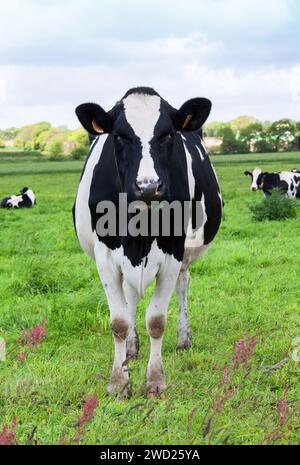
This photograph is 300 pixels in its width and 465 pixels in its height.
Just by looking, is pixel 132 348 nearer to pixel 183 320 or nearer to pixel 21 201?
pixel 183 320

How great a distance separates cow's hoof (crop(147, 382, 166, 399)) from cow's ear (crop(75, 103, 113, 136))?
1875mm

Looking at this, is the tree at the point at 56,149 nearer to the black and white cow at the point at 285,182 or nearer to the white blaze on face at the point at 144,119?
the black and white cow at the point at 285,182

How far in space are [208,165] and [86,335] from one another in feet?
6.77

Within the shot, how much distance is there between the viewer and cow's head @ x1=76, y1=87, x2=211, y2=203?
382 centimetres

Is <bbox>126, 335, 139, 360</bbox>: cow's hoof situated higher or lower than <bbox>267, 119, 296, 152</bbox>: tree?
lower

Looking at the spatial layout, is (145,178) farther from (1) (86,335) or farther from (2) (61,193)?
(2) (61,193)

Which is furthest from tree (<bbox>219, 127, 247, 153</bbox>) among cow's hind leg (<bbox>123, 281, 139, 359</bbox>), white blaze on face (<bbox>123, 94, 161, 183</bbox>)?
white blaze on face (<bbox>123, 94, 161, 183</bbox>)

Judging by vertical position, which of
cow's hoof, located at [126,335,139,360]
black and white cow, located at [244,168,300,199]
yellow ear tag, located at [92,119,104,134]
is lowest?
cow's hoof, located at [126,335,139,360]

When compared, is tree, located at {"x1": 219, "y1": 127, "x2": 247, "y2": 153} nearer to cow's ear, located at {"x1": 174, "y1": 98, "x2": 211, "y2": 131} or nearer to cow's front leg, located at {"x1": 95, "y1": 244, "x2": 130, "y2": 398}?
cow's ear, located at {"x1": 174, "y1": 98, "x2": 211, "y2": 131}

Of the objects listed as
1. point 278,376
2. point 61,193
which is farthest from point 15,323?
point 61,193

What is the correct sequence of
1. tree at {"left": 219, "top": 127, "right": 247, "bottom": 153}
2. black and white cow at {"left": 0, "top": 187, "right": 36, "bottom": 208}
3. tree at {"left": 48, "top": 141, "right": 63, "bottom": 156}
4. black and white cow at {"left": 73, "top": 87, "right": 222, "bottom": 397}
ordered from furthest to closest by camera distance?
1. tree at {"left": 219, "top": 127, "right": 247, "bottom": 153}
2. tree at {"left": 48, "top": 141, "right": 63, "bottom": 156}
3. black and white cow at {"left": 0, "top": 187, "right": 36, "bottom": 208}
4. black and white cow at {"left": 73, "top": 87, "right": 222, "bottom": 397}

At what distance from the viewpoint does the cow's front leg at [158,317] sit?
180 inches

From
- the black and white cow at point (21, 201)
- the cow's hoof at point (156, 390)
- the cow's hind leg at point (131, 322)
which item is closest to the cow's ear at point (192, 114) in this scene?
the cow's hind leg at point (131, 322)

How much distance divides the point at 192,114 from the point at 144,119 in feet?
1.61
